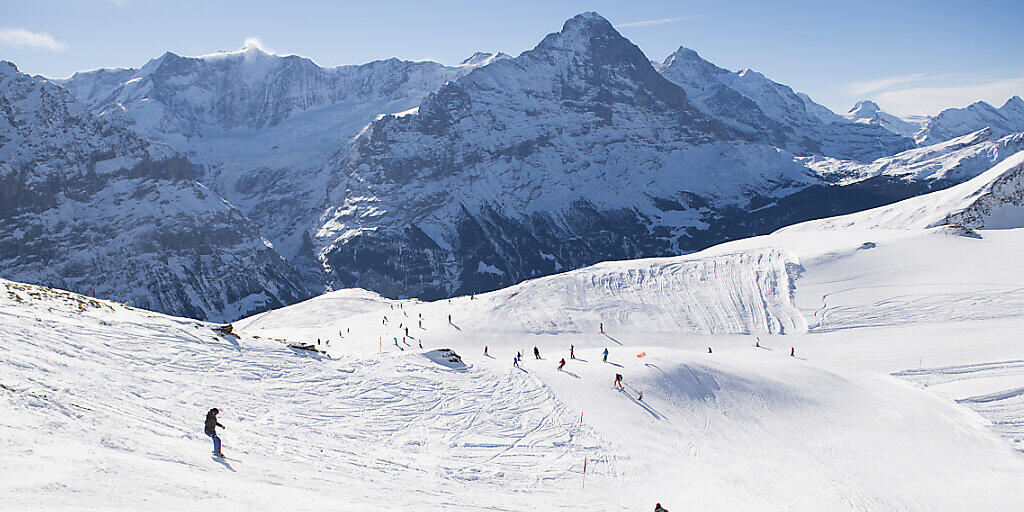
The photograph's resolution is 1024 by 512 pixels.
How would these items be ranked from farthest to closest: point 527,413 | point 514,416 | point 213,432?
point 527,413, point 514,416, point 213,432

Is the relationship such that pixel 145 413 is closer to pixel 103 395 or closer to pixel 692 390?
pixel 103 395

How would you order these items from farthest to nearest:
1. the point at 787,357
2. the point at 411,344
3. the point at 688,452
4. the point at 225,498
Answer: the point at 411,344, the point at 787,357, the point at 688,452, the point at 225,498

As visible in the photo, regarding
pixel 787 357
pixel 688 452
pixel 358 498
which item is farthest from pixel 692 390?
pixel 358 498

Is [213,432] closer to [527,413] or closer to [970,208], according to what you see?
[527,413]

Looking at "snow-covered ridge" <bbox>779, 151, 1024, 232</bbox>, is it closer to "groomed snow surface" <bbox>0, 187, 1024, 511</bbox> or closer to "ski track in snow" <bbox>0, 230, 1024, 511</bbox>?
"groomed snow surface" <bbox>0, 187, 1024, 511</bbox>

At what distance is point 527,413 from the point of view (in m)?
32.6

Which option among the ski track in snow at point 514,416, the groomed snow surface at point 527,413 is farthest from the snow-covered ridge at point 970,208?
the ski track in snow at point 514,416

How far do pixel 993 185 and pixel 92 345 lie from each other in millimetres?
129735

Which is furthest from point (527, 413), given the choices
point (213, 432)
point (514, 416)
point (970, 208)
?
point (970, 208)

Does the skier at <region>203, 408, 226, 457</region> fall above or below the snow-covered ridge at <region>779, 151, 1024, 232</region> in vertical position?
below

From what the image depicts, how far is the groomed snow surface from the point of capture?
18.7 m

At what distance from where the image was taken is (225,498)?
15672 millimetres

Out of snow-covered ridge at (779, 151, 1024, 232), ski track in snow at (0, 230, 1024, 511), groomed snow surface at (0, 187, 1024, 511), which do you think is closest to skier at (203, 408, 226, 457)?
ski track in snow at (0, 230, 1024, 511)

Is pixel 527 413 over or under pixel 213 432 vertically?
under
